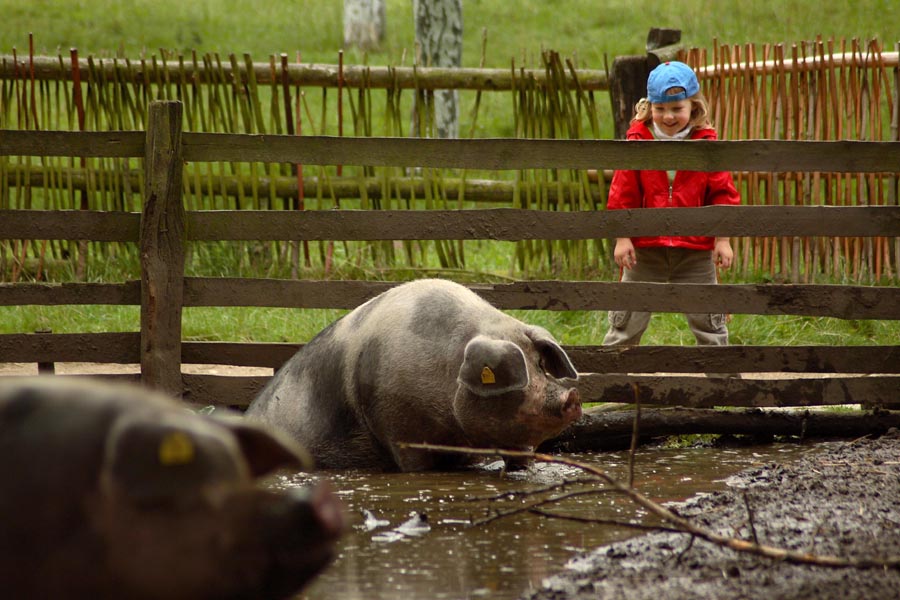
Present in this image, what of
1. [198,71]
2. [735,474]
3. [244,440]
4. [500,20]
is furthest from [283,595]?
[500,20]

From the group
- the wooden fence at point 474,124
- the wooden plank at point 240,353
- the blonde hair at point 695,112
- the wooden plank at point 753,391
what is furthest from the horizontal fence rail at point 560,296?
the wooden fence at point 474,124

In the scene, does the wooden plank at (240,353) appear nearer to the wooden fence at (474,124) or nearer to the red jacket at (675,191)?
the wooden fence at (474,124)

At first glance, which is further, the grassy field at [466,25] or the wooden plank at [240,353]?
the grassy field at [466,25]

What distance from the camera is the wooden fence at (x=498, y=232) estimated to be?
5652mm

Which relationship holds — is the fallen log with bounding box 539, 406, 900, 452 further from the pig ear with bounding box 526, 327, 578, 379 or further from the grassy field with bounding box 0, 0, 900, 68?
the grassy field with bounding box 0, 0, 900, 68

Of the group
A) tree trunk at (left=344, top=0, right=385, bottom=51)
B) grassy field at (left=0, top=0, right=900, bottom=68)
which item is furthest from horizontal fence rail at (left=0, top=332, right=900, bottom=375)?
tree trunk at (left=344, top=0, right=385, bottom=51)

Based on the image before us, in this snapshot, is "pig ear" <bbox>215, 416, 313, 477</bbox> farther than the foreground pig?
Yes

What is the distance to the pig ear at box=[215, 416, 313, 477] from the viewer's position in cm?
209

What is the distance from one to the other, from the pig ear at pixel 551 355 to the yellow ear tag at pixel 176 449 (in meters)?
2.94

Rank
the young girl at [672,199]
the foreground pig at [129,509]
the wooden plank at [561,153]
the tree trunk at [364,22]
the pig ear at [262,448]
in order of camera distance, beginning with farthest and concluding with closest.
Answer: the tree trunk at [364,22] < the young girl at [672,199] < the wooden plank at [561,153] < the pig ear at [262,448] < the foreground pig at [129,509]

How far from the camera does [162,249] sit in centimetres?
565

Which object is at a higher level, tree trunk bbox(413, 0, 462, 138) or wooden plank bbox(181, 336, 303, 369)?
tree trunk bbox(413, 0, 462, 138)

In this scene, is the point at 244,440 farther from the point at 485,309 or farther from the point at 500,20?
the point at 500,20

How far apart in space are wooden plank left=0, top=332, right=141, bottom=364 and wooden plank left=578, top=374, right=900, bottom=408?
2264 millimetres
